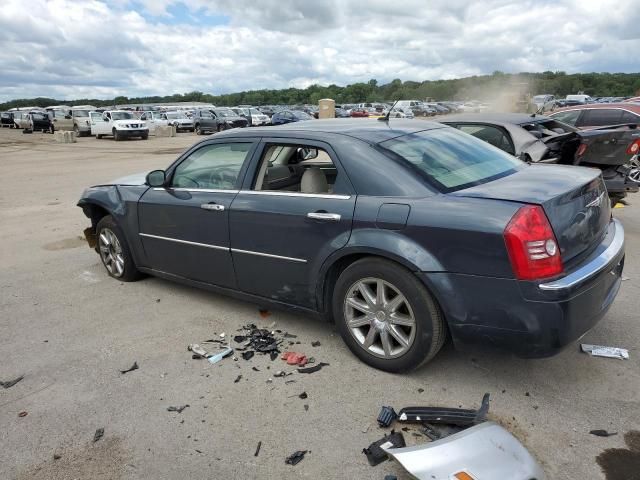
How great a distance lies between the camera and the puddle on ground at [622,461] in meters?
2.44

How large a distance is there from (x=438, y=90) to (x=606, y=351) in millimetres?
93959

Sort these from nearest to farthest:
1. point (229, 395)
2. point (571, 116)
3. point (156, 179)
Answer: point (229, 395) → point (156, 179) → point (571, 116)

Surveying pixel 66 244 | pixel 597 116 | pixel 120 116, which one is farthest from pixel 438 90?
pixel 66 244

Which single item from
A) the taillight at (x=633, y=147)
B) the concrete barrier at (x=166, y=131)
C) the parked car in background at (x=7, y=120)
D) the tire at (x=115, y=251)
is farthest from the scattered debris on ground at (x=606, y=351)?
the parked car in background at (x=7, y=120)

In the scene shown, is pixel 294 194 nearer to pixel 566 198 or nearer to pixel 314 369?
pixel 314 369

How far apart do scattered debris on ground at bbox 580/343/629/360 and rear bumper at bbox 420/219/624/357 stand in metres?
0.63

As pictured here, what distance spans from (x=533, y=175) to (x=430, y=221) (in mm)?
1049

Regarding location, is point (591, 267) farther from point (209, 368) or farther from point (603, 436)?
point (209, 368)

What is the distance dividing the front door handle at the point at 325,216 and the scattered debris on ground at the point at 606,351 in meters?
1.99

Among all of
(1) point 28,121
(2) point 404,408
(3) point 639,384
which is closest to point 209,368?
(2) point 404,408

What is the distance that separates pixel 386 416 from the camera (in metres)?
2.88

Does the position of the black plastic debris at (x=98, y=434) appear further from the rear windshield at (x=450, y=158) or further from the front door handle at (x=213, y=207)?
the rear windshield at (x=450, y=158)

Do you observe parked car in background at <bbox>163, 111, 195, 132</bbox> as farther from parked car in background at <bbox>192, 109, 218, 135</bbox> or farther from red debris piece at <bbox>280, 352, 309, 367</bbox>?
red debris piece at <bbox>280, 352, 309, 367</bbox>

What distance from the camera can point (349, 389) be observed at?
3236mm
